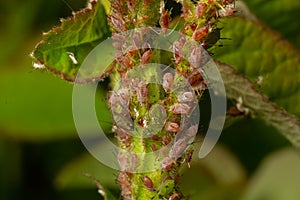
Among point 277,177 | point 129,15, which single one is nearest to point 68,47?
point 129,15

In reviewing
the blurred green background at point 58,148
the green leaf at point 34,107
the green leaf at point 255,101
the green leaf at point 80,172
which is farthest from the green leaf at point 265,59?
the green leaf at point 34,107

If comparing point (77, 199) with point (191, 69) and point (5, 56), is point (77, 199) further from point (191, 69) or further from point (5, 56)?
point (191, 69)

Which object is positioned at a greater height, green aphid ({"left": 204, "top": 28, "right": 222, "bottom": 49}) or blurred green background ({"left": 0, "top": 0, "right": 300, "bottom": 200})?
green aphid ({"left": 204, "top": 28, "right": 222, "bottom": 49})

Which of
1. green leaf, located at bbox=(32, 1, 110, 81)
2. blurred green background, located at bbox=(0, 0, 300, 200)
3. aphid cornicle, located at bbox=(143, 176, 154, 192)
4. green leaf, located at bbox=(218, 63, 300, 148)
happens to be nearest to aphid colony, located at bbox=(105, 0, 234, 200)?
aphid cornicle, located at bbox=(143, 176, 154, 192)

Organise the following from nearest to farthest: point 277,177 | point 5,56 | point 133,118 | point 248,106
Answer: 1. point 133,118
2. point 248,106
3. point 277,177
4. point 5,56

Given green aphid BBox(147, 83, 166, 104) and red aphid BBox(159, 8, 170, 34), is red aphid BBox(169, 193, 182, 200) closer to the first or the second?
green aphid BBox(147, 83, 166, 104)
